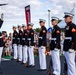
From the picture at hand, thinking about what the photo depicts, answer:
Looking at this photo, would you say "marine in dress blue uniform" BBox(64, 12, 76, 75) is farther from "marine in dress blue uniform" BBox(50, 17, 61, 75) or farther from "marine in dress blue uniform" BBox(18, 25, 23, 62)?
"marine in dress blue uniform" BBox(18, 25, 23, 62)

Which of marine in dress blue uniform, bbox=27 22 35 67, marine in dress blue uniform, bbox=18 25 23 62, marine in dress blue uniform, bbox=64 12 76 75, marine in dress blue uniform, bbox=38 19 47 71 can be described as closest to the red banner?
marine in dress blue uniform, bbox=18 25 23 62

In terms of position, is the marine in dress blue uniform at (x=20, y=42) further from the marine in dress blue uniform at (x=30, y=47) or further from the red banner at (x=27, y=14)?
the red banner at (x=27, y=14)

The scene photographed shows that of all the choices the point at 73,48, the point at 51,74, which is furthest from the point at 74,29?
the point at 51,74

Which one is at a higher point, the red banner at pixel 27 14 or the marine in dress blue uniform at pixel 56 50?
the red banner at pixel 27 14

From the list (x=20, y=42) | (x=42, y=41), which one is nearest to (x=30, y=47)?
(x=20, y=42)

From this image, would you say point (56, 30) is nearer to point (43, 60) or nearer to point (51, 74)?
point (51, 74)

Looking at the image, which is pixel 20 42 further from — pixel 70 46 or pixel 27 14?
pixel 70 46

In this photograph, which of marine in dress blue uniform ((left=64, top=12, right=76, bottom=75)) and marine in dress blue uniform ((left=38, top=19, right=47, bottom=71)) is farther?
marine in dress blue uniform ((left=38, top=19, right=47, bottom=71))

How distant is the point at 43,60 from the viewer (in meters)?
13.1

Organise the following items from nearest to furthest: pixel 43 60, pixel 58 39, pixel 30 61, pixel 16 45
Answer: pixel 58 39 < pixel 43 60 < pixel 30 61 < pixel 16 45

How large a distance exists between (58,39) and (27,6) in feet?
36.7

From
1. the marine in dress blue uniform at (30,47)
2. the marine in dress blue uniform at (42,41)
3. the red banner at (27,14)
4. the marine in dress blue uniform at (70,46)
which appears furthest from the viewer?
the red banner at (27,14)

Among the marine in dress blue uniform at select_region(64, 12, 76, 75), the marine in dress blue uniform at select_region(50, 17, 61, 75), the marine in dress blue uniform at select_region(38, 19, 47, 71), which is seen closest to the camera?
the marine in dress blue uniform at select_region(64, 12, 76, 75)

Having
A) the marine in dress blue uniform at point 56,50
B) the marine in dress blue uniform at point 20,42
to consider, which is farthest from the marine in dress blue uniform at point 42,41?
the marine in dress blue uniform at point 20,42
